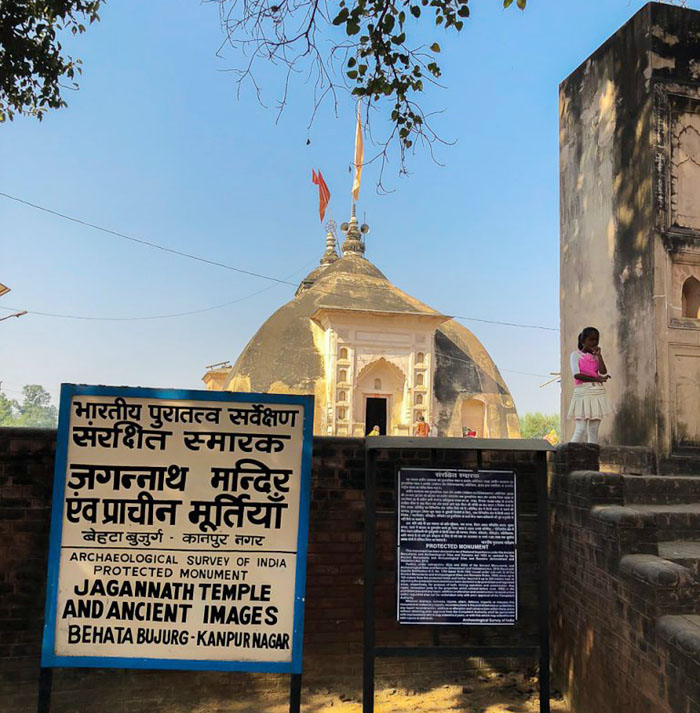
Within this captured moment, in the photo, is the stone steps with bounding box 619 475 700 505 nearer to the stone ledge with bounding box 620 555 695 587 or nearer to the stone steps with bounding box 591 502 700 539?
the stone steps with bounding box 591 502 700 539

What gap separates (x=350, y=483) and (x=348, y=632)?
3.70 feet

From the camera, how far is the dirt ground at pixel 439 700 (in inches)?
200

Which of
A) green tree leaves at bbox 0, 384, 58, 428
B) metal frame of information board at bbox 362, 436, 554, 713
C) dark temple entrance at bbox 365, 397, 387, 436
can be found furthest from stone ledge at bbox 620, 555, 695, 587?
green tree leaves at bbox 0, 384, 58, 428

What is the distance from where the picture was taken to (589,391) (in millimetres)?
6664

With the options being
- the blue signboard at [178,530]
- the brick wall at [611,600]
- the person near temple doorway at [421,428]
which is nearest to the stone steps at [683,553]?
the brick wall at [611,600]

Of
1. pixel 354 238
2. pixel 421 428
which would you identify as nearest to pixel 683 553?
pixel 421 428

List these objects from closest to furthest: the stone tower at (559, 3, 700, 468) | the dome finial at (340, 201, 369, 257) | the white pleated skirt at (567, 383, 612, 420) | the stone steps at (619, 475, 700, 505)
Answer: the stone steps at (619, 475, 700, 505), the white pleated skirt at (567, 383, 612, 420), the stone tower at (559, 3, 700, 468), the dome finial at (340, 201, 369, 257)

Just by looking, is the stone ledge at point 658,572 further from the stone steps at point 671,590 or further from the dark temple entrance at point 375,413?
the dark temple entrance at point 375,413

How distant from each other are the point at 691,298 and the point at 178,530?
5968 millimetres

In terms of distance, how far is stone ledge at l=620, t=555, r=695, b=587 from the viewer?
3.75m

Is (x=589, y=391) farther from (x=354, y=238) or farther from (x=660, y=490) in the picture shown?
(x=354, y=238)

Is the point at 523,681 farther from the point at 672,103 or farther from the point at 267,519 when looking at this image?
the point at 672,103

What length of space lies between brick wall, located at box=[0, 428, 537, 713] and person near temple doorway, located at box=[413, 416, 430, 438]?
17.1m

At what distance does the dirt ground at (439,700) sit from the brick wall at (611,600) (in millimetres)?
288
